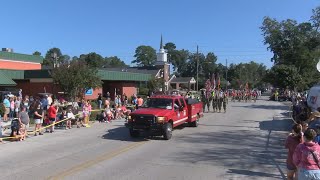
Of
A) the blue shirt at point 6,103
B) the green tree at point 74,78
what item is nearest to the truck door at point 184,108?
the blue shirt at point 6,103

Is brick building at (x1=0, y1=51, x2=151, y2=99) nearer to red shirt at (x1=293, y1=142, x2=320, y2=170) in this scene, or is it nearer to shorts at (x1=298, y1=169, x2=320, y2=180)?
red shirt at (x1=293, y1=142, x2=320, y2=170)

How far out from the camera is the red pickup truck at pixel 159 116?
17781 mm

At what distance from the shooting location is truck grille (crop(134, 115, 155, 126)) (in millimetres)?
17781

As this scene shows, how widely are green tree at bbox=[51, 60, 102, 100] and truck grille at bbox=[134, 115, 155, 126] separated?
18.5 meters

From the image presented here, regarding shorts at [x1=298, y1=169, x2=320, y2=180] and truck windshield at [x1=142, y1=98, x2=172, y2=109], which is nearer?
shorts at [x1=298, y1=169, x2=320, y2=180]

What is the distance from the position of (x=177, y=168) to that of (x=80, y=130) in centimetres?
1098

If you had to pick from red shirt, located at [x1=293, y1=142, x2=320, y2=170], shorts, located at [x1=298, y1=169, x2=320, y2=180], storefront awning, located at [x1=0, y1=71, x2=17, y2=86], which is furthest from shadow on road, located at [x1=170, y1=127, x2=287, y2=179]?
storefront awning, located at [x1=0, y1=71, x2=17, y2=86]

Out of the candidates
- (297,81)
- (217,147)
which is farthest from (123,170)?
(297,81)

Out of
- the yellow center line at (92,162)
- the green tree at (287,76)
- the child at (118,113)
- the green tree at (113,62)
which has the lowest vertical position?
the yellow center line at (92,162)

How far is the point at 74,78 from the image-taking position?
3547 cm

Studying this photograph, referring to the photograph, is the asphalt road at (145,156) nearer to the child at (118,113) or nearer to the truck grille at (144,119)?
the truck grille at (144,119)

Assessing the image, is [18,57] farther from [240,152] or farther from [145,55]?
[145,55]

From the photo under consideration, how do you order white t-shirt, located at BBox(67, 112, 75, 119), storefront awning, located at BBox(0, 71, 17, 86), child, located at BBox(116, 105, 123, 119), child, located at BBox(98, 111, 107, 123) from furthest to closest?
storefront awning, located at BBox(0, 71, 17, 86) < child, located at BBox(116, 105, 123, 119) < child, located at BBox(98, 111, 107, 123) < white t-shirt, located at BBox(67, 112, 75, 119)

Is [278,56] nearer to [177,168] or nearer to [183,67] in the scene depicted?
[177,168]
